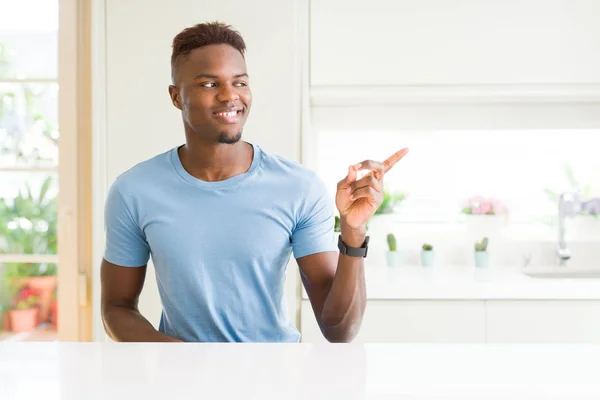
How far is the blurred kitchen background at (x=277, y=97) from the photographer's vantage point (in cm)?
237

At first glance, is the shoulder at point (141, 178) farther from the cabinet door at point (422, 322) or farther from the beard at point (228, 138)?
the cabinet door at point (422, 322)

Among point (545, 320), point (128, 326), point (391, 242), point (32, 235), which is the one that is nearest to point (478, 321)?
point (545, 320)

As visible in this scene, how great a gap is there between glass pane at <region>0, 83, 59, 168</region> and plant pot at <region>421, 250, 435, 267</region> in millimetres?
1534

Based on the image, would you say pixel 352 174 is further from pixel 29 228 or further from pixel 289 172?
pixel 29 228

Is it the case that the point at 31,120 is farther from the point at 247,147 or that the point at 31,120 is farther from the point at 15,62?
the point at 247,147

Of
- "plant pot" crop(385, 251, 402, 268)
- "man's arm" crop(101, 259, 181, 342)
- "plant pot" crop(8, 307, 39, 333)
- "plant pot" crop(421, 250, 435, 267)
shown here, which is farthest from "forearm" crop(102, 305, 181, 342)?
"plant pot" crop(421, 250, 435, 267)

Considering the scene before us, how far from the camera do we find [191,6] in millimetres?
2426

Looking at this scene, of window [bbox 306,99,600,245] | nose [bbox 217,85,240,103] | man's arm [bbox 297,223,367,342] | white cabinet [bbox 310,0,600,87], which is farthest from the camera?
window [bbox 306,99,600,245]

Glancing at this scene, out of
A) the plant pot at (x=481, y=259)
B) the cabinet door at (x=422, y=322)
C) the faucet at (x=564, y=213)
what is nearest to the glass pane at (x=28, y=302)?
the cabinet door at (x=422, y=322)

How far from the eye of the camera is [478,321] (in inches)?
92.8

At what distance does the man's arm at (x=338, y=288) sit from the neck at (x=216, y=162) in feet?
→ 0.82

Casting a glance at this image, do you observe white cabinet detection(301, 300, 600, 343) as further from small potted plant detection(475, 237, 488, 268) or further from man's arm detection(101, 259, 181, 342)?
man's arm detection(101, 259, 181, 342)

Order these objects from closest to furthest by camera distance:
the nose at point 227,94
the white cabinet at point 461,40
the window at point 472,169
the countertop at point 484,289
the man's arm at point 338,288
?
the man's arm at point 338,288
the nose at point 227,94
the countertop at point 484,289
the white cabinet at point 461,40
the window at point 472,169

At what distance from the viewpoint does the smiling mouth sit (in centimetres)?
138
